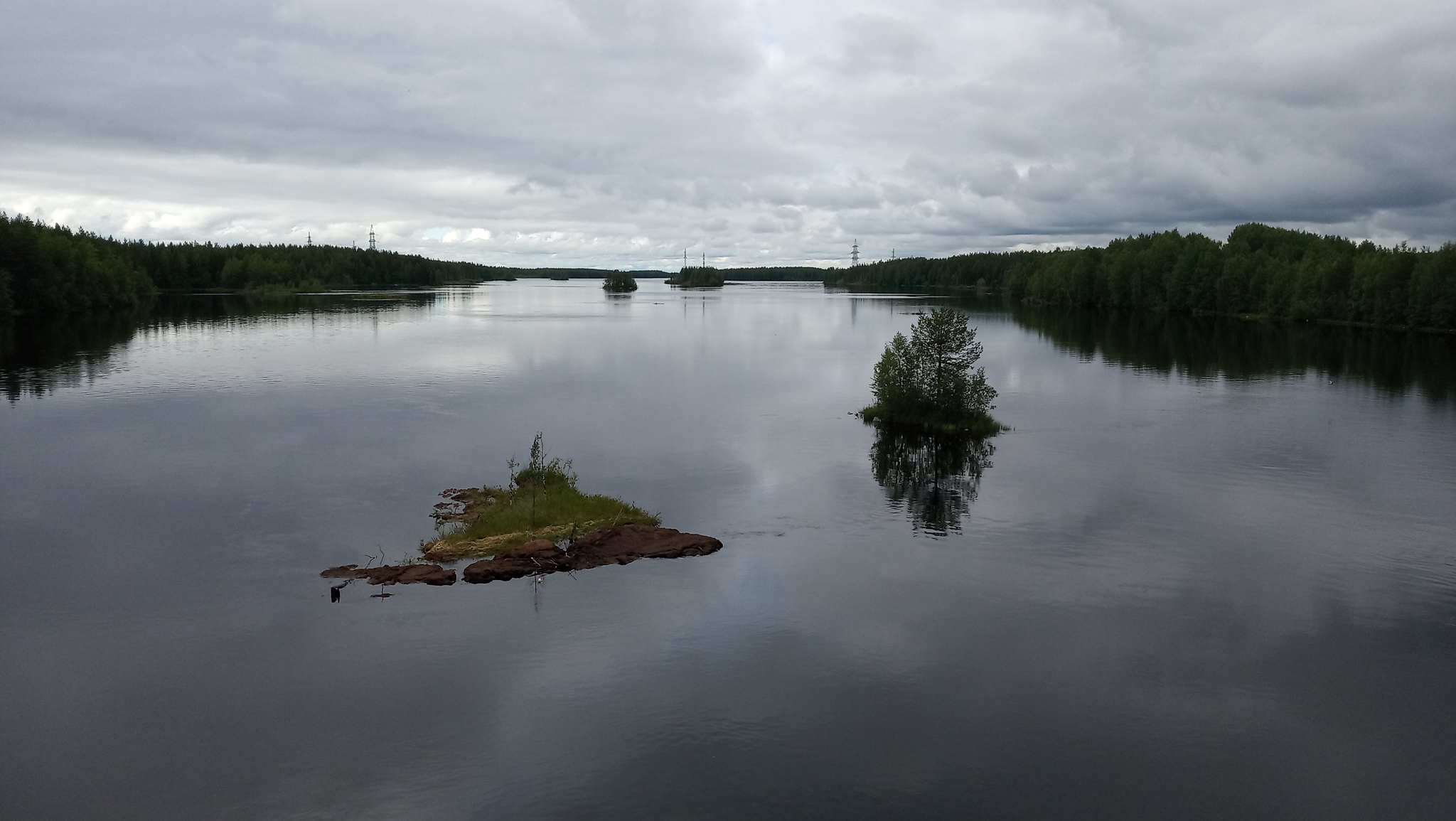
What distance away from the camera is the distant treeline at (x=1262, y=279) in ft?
328

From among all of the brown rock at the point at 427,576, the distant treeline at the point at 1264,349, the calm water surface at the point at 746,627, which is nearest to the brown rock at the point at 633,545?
the calm water surface at the point at 746,627

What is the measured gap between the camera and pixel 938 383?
44375 millimetres

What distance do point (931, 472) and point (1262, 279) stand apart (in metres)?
111

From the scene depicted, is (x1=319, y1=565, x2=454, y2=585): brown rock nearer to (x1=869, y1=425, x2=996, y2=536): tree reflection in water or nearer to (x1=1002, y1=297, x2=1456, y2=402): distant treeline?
(x1=869, y1=425, x2=996, y2=536): tree reflection in water

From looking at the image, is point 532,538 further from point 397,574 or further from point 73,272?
point 73,272

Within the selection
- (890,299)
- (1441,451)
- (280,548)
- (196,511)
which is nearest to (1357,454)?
(1441,451)

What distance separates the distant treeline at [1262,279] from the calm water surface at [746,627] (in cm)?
6351

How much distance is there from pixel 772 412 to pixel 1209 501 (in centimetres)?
2175

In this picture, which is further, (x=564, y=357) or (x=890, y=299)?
(x=890, y=299)

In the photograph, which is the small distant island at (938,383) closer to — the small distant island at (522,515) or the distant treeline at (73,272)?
the small distant island at (522,515)

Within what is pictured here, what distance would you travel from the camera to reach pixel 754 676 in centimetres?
1931

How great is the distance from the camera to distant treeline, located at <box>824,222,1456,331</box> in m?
99.9

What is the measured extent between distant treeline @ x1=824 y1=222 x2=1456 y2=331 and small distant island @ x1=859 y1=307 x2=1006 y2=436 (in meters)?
78.0

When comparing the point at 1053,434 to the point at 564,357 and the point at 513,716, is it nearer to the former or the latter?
the point at 513,716
